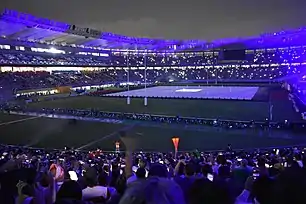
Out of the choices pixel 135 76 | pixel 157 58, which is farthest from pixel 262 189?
pixel 157 58

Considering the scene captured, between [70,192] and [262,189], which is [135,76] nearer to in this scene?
[70,192]

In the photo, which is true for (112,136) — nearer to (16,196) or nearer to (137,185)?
(16,196)

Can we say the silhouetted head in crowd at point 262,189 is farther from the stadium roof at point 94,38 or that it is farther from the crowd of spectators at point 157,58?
the crowd of spectators at point 157,58

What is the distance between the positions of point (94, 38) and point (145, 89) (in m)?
40.4

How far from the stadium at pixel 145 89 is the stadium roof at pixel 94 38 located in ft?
0.92

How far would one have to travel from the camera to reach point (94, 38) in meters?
94.1

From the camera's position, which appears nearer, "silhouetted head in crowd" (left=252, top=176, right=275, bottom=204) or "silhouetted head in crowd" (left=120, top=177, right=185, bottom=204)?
"silhouetted head in crowd" (left=120, top=177, right=185, bottom=204)

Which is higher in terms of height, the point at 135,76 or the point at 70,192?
the point at 135,76

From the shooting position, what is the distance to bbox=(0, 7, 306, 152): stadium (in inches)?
912

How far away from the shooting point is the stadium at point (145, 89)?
76.0ft

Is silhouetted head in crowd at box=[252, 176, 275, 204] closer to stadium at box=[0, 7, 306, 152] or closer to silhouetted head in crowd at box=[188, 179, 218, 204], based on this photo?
silhouetted head in crowd at box=[188, 179, 218, 204]

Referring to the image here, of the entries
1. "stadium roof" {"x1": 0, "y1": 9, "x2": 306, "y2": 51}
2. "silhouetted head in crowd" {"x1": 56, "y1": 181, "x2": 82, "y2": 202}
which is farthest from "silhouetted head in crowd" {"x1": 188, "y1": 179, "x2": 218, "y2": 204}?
"stadium roof" {"x1": 0, "y1": 9, "x2": 306, "y2": 51}

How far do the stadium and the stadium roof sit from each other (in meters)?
0.28

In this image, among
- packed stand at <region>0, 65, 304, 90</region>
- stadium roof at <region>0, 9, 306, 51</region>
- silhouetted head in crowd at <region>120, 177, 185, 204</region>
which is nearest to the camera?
silhouetted head in crowd at <region>120, 177, 185, 204</region>
